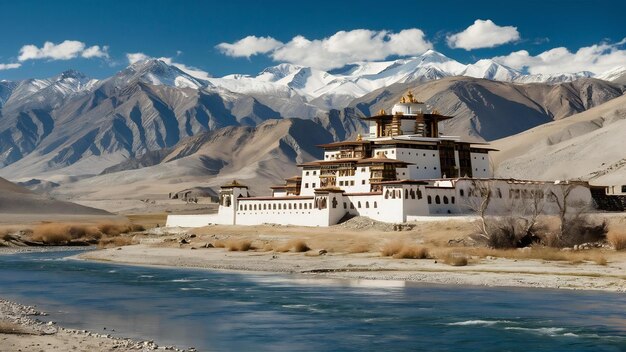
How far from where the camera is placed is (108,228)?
101m

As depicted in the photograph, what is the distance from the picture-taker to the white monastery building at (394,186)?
7850 cm

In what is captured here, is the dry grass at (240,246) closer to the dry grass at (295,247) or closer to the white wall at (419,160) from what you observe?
the dry grass at (295,247)

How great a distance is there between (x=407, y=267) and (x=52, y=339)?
2800 centimetres

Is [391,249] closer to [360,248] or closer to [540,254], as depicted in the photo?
[360,248]

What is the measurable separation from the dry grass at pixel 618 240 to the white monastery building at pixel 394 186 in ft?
42.8

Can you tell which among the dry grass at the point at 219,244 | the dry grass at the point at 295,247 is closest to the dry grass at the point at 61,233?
the dry grass at the point at 219,244

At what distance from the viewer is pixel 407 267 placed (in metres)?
51.5

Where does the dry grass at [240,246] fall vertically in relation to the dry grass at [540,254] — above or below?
above

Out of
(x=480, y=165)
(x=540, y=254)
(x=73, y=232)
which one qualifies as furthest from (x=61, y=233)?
(x=540, y=254)

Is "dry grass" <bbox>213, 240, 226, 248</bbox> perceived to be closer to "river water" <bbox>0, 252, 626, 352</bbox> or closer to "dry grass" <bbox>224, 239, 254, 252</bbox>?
"dry grass" <bbox>224, 239, 254, 252</bbox>

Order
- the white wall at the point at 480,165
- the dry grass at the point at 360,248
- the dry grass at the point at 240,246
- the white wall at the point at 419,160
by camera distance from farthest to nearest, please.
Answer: the white wall at the point at 480,165, the white wall at the point at 419,160, the dry grass at the point at 240,246, the dry grass at the point at 360,248

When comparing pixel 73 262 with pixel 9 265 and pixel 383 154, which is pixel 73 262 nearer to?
pixel 9 265

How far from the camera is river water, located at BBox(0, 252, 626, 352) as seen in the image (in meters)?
28.4

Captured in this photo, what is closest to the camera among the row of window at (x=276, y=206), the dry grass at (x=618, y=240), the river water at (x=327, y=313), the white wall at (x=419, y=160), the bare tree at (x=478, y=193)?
the river water at (x=327, y=313)
